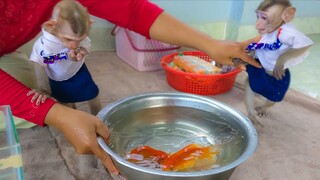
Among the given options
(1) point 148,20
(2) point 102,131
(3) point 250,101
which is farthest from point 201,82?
(2) point 102,131

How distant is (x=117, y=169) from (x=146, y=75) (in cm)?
93

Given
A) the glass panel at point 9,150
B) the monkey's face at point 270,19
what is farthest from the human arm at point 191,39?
the glass panel at point 9,150

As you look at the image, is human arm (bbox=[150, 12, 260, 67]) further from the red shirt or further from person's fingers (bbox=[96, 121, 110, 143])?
person's fingers (bbox=[96, 121, 110, 143])

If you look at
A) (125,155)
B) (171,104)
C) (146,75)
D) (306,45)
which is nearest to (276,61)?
(306,45)

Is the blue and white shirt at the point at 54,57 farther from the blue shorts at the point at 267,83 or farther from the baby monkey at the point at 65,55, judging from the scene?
the blue shorts at the point at 267,83

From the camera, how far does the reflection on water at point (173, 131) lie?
96cm

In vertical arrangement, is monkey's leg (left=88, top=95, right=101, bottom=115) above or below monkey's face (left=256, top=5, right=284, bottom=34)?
below

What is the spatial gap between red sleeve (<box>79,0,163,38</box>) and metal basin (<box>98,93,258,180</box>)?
0.29 m

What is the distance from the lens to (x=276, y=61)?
1011 mm

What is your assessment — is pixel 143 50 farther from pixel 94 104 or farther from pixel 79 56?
pixel 79 56

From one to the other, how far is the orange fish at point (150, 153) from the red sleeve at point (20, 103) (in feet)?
0.82

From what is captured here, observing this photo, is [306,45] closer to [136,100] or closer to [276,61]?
[276,61]

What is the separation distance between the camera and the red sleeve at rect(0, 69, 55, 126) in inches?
34.2

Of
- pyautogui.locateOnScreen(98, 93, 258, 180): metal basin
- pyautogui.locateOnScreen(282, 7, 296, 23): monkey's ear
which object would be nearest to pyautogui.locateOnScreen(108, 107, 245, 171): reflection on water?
pyautogui.locateOnScreen(98, 93, 258, 180): metal basin
